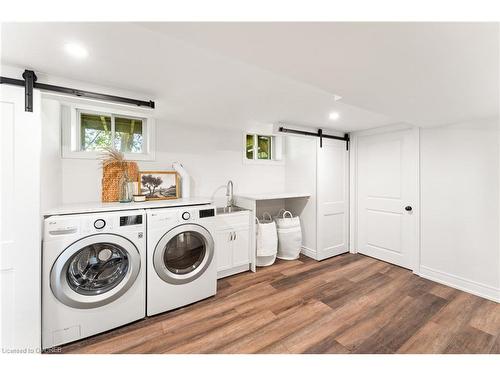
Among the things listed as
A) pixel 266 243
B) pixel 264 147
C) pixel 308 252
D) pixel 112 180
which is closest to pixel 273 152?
pixel 264 147

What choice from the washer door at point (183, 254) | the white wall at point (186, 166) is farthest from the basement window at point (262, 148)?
the washer door at point (183, 254)

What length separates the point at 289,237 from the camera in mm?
3344

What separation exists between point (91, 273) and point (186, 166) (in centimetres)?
166

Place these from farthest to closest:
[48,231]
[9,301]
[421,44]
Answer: [48,231]
[9,301]
[421,44]

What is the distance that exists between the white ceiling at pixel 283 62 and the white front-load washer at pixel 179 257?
1180 mm

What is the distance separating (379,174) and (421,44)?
8.73 feet

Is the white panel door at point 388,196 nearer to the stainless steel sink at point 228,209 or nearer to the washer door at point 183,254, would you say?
the stainless steel sink at point 228,209

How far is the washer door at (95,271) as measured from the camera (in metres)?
1.61

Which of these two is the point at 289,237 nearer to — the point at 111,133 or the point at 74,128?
the point at 111,133

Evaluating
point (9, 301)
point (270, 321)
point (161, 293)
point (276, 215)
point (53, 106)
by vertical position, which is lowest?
point (270, 321)

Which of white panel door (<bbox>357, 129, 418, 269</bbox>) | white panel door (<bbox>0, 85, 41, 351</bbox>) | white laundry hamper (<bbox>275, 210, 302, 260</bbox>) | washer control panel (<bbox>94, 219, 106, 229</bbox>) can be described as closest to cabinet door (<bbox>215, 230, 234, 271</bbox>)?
white laundry hamper (<bbox>275, 210, 302, 260</bbox>)
